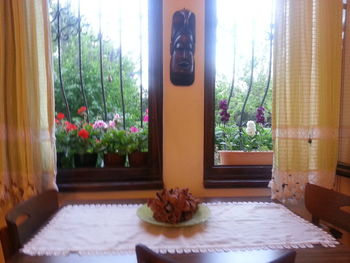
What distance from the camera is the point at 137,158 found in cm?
160

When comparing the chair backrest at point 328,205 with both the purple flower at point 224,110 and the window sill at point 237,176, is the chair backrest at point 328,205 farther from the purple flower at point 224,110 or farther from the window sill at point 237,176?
the purple flower at point 224,110

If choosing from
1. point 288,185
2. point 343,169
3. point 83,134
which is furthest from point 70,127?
point 343,169

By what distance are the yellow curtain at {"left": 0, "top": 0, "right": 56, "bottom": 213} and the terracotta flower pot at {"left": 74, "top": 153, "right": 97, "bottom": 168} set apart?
213mm

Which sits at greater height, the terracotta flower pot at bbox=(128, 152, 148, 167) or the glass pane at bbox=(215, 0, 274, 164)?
the glass pane at bbox=(215, 0, 274, 164)

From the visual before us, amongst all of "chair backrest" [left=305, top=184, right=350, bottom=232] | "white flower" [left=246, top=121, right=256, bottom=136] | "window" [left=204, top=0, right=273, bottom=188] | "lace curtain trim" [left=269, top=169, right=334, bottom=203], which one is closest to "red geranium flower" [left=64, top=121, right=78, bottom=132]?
"window" [left=204, top=0, right=273, bottom=188]

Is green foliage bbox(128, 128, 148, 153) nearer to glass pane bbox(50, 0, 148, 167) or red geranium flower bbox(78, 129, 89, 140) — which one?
glass pane bbox(50, 0, 148, 167)

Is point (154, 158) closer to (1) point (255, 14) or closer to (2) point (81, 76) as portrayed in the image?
(2) point (81, 76)

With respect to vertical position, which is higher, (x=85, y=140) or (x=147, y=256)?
(x=85, y=140)

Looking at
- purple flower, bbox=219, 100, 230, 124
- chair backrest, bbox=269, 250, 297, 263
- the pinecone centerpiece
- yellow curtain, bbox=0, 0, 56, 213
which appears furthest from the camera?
purple flower, bbox=219, 100, 230, 124

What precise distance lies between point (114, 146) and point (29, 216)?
24.9 inches

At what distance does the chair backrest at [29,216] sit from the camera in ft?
2.86

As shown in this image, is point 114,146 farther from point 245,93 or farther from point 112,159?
point 245,93

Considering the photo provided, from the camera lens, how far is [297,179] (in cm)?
144

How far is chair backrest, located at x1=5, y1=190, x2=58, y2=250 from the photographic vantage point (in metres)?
0.87
